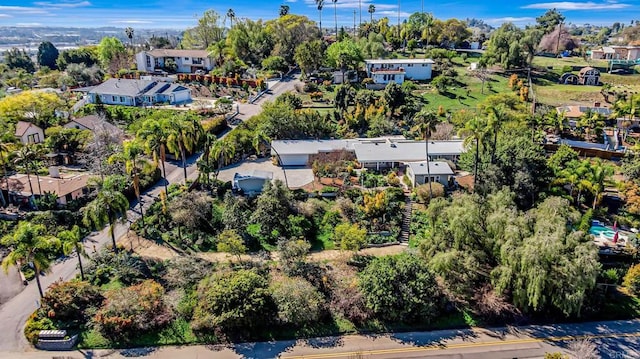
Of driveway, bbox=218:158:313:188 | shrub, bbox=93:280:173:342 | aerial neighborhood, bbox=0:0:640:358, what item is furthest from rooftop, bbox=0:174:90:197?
shrub, bbox=93:280:173:342

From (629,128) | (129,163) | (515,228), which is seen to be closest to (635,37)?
(629,128)

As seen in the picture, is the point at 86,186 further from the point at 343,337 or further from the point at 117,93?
the point at 117,93

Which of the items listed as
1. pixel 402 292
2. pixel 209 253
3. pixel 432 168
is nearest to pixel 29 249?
pixel 209 253

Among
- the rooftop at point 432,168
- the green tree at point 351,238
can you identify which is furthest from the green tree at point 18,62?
the green tree at point 351,238

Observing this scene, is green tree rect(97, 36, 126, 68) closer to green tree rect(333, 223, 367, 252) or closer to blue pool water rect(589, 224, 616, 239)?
green tree rect(333, 223, 367, 252)

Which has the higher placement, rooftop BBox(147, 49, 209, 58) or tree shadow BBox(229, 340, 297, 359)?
rooftop BBox(147, 49, 209, 58)

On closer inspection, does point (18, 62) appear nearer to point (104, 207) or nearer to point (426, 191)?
point (104, 207)
